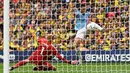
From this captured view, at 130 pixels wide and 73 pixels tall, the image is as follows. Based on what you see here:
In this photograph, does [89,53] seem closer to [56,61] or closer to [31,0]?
[56,61]

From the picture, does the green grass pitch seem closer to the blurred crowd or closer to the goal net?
the goal net

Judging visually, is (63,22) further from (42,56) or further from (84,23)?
(42,56)

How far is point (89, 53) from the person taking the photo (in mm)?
12172

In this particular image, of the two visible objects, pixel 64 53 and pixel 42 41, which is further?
pixel 64 53

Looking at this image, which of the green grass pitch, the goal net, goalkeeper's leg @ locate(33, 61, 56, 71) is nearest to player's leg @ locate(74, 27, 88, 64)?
the goal net

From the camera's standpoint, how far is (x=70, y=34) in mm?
11000

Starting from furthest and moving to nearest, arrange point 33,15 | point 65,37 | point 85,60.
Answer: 1. point 85,60
2. point 65,37
3. point 33,15

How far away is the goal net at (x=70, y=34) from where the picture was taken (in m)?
9.31

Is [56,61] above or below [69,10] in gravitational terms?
below

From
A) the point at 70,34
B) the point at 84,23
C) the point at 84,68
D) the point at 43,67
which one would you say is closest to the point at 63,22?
the point at 70,34

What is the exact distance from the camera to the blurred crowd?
9.29m

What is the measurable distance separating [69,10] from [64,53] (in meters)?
1.76

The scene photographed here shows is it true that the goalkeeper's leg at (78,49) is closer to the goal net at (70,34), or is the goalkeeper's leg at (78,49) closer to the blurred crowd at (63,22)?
the goal net at (70,34)

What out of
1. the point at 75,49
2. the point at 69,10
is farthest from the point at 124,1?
the point at 75,49
